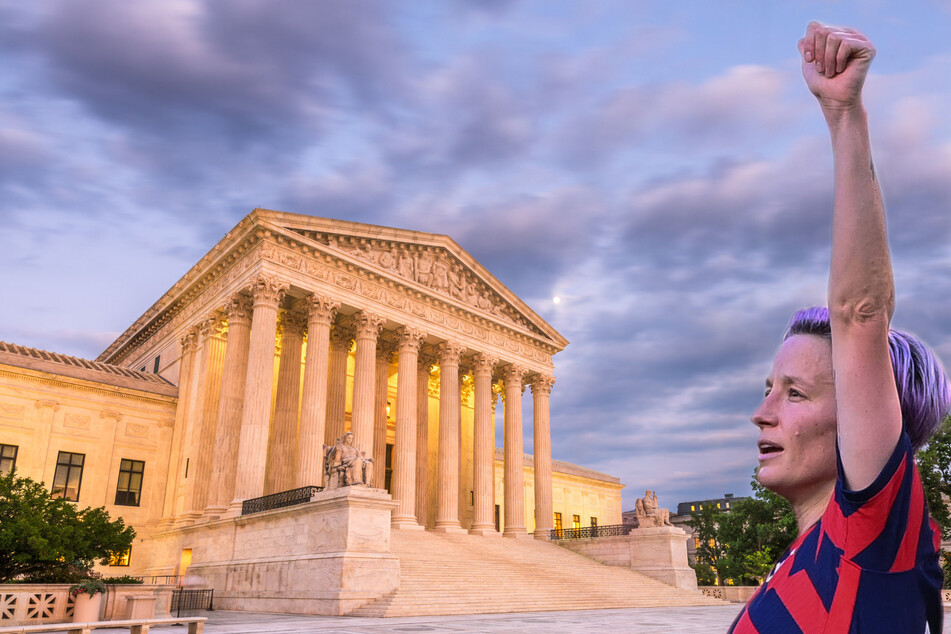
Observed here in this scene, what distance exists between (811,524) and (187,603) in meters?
28.9

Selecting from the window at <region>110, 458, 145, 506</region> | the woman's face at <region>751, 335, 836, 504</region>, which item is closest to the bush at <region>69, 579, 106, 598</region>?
the window at <region>110, 458, 145, 506</region>

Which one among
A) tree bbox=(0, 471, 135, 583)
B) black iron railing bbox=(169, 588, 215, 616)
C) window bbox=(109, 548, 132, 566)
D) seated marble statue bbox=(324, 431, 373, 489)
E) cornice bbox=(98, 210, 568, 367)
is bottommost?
black iron railing bbox=(169, 588, 215, 616)

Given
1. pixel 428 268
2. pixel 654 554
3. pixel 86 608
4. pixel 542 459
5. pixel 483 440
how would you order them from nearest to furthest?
1. pixel 86 608
2. pixel 654 554
3. pixel 428 268
4. pixel 483 440
5. pixel 542 459

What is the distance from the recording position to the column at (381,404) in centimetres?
3919

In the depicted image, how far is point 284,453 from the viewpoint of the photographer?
113ft

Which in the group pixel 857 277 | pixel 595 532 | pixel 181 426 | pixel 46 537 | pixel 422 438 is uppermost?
pixel 422 438

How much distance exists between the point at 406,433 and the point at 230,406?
905 cm

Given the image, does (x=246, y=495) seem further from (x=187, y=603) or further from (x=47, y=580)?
(x=47, y=580)

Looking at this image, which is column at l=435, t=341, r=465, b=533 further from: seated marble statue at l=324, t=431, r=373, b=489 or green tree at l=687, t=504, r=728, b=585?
green tree at l=687, t=504, r=728, b=585

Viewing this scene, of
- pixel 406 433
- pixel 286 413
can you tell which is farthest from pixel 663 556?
pixel 286 413

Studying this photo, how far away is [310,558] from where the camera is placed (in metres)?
23.5

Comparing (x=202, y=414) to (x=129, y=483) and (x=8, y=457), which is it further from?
(x=8, y=457)

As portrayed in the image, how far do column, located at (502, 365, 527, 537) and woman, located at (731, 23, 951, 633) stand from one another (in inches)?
1566

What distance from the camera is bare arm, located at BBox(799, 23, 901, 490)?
1.37 metres
